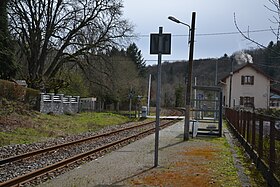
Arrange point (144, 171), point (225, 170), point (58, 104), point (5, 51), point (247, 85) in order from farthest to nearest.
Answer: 1. point (247, 85)
2. point (58, 104)
3. point (5, 51)
4. point (225, 170)
5. point (144, 171)

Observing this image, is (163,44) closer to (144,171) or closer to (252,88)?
(144,171)

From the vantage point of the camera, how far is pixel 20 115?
27625 mm

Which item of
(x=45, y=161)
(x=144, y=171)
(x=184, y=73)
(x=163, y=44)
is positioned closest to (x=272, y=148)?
(x=144, y=171)

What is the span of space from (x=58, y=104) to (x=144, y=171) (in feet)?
90.2

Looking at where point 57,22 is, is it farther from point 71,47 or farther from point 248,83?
point 248,83

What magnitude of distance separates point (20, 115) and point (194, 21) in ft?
43.1

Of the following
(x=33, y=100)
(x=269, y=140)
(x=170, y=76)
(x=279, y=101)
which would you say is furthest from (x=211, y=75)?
(x=269, y=140)

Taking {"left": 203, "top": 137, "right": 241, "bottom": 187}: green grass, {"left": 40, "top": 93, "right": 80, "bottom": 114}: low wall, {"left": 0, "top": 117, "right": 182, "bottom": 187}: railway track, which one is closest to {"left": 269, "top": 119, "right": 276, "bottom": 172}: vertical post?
{"left": 203, "top": 137, "right": 241, "bottom": 187}: green grass

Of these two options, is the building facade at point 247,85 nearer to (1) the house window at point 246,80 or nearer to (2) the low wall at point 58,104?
(1) the house window at point 246,80

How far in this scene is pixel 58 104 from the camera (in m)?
37.5

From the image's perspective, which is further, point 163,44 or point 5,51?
point 5,51

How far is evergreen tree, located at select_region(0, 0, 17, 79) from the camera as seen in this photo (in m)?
30.5

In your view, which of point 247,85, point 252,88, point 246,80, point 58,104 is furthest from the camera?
point 246,80

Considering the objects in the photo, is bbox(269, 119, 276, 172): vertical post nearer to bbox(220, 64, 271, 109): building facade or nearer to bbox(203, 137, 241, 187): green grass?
bbox(203, 137, 241, 187): green grass
